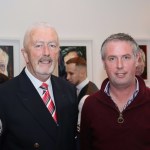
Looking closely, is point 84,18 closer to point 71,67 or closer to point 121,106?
point 71,67

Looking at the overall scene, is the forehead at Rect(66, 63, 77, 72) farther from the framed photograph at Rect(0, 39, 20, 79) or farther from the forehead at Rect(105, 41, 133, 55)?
the forehead at Rect(105, 41, 133, 55)

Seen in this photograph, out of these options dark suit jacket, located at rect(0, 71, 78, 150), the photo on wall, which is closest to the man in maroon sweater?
dark suit jacket, located at rect(0, 71, 78, 150)

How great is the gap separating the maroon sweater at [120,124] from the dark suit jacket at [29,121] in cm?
18

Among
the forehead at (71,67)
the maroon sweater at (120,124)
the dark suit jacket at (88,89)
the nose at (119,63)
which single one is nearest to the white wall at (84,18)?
the forehead at (71,67)

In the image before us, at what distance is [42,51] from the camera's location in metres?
1.90

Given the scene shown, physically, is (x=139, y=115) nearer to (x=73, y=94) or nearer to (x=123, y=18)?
(x=73, y=94)

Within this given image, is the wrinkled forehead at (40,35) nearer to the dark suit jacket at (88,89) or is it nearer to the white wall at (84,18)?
the dark suit jacket at (88,89)

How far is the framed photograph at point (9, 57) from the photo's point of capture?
3.16 m

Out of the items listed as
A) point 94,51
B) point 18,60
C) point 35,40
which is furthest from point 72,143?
point 94,51

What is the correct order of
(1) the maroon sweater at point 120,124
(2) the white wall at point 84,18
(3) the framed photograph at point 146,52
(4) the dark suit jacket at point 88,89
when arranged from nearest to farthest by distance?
(1) the maroon sweater at point 120,124
(4) the dark suit jacket at point 88,89
(2) the white wall at point 84,18
(3) the framed photograph at point 146,52

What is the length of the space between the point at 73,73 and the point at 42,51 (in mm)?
1385

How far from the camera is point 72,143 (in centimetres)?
205

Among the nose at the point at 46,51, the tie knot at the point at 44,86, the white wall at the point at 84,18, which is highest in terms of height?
the white wall at the point at 84,18

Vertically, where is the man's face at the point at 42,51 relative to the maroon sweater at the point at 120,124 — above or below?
above
